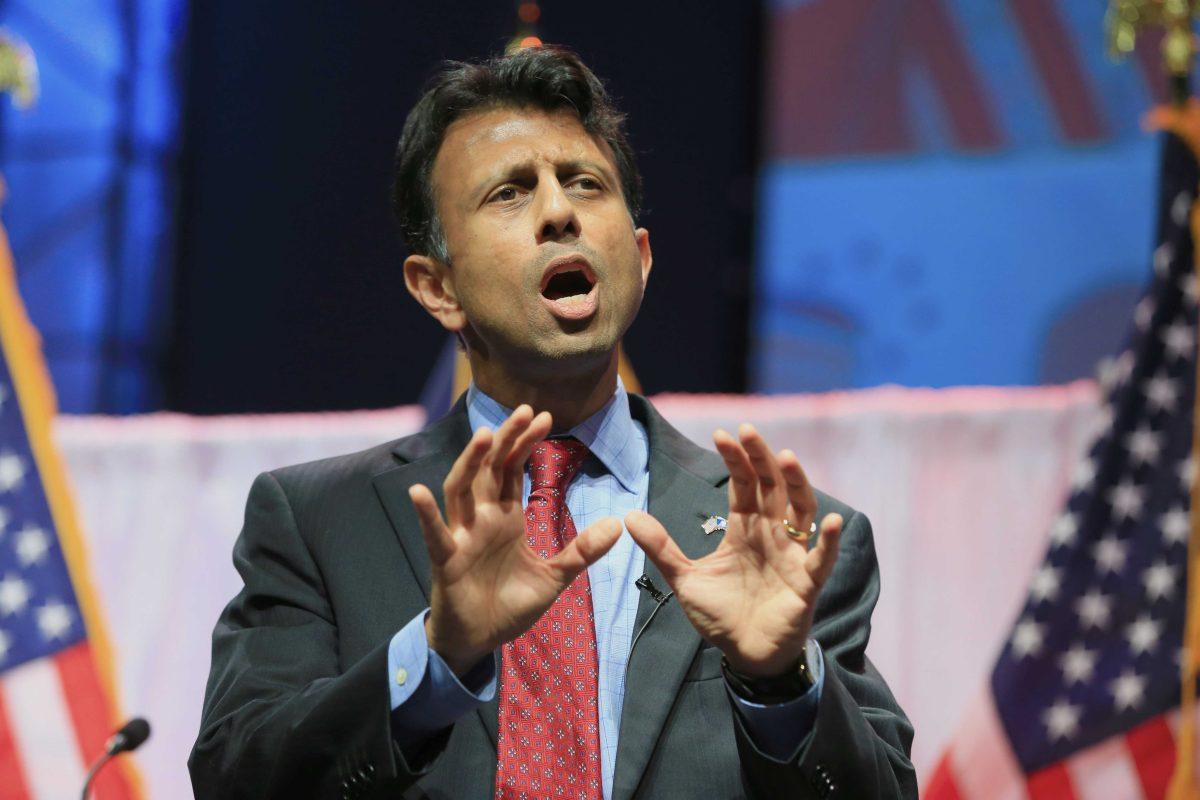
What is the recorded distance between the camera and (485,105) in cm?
208

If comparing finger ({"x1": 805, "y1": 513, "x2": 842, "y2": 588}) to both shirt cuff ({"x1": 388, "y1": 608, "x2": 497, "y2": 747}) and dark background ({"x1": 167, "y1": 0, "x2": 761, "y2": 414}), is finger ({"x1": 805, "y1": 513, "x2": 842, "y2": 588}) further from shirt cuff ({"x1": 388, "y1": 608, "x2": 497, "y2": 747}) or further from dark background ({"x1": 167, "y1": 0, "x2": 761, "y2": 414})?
dark background ({"x1": 167, "y1": 0, "x2": 761, "y2": 414})

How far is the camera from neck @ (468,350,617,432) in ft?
6.47

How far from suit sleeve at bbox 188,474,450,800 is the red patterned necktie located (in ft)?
0.40

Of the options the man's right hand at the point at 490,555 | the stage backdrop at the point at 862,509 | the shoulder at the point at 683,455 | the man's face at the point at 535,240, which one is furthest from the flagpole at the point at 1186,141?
the man's right hand at the point at 490,555

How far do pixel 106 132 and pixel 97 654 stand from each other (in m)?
2.86

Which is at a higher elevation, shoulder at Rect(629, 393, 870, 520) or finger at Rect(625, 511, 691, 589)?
finger at Rect(625, 511, 691, 589)

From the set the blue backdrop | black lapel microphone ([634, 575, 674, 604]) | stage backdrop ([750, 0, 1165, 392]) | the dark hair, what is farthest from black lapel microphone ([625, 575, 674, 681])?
the blue backdrop

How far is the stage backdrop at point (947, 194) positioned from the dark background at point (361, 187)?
158 millimetres

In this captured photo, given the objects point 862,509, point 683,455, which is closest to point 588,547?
Result: point 683,455

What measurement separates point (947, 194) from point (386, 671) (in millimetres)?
4097

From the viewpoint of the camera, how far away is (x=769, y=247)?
17.6 ft

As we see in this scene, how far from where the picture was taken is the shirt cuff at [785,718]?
5.14 ft

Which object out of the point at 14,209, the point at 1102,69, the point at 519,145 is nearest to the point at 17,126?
the point at 14,209

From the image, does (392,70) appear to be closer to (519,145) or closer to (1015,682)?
(1015,682)
